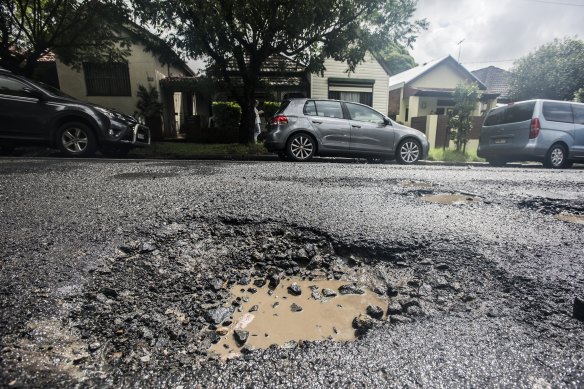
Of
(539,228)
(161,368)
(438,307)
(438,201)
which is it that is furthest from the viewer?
(438,201)

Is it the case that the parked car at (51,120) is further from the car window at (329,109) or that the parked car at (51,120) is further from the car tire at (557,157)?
the car tire at (557,157)

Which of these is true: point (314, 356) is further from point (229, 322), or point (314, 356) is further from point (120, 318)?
point (120, 318)

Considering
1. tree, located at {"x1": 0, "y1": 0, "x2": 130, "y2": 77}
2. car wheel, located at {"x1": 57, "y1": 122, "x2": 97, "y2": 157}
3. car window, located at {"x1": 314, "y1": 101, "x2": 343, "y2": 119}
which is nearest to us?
car wheel, located at {"x1": 57, "y1": 122, "x2": 97, "y2": 157}

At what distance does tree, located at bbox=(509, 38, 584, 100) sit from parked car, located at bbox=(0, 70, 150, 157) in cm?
2942

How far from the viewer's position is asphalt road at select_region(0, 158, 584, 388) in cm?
115

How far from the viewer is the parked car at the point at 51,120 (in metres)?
6.75

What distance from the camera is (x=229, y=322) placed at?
1.54m

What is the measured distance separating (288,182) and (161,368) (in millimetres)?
3190

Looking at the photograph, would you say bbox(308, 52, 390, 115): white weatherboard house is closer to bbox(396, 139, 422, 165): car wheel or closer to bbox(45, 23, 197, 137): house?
bbox(45, 23, 197, 137): house

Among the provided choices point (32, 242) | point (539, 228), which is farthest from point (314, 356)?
point (539, 228)

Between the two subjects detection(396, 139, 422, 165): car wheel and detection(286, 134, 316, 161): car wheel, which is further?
detection(396, 139, 422, 165): car wheel

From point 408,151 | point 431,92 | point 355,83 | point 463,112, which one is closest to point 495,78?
point 431,92

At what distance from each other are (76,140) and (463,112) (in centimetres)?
1192

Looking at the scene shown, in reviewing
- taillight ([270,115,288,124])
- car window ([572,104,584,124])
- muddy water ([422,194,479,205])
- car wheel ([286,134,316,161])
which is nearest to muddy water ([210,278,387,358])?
muddy water ([422,194,479,205])
